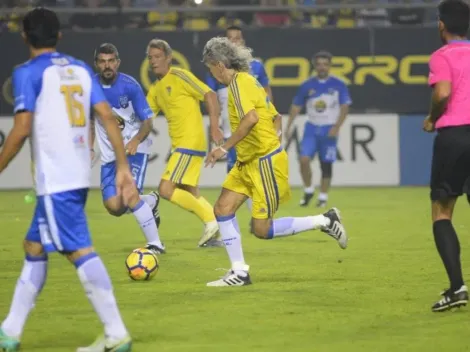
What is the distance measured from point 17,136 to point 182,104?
6542 mm

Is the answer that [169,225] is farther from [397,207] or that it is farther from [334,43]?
[334,43]

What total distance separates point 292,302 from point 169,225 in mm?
6968

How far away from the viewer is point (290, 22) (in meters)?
22.8

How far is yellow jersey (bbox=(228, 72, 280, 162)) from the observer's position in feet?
31.9

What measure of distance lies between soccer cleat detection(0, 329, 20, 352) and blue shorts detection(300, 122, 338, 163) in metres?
12.2

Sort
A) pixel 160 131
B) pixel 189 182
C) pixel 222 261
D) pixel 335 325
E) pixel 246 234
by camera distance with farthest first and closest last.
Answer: pixel 160 131 < pixel 246 234 < pixel 189 182 < pixel 222 261 < pixel 335 325

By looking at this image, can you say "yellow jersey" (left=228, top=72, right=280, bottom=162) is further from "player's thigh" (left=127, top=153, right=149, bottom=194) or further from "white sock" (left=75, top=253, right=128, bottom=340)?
"white sock" (left=75, top=253, right=128, bottom=340)

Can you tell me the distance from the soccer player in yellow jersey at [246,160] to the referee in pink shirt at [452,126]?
180cm

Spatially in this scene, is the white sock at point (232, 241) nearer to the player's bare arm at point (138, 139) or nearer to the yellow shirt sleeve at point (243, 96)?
the yellow shirt sleeve at point (243, 96)

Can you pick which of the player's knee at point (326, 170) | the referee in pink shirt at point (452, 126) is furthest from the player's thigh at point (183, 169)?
the player's knee at point (326, 170)

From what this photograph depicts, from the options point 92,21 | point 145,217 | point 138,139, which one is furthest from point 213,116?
point 92,21

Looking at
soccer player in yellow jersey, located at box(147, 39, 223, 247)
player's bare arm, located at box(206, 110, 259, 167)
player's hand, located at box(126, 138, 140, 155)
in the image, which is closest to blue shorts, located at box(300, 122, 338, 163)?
soccer player in yellow jersey, located at box(147, 39, 223, 247)

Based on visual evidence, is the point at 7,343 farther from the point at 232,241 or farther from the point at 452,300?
the point at 232,241

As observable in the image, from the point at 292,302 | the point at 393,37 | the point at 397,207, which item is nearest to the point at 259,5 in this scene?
the point at 393,37
